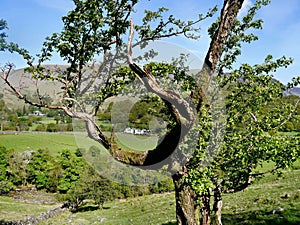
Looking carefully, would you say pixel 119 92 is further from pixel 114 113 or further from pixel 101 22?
pixel 101 22

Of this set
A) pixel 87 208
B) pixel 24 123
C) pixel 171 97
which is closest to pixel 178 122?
pixel 171 97

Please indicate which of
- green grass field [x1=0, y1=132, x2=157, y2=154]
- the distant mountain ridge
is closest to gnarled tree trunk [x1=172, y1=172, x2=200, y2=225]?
the distant mountain ridge

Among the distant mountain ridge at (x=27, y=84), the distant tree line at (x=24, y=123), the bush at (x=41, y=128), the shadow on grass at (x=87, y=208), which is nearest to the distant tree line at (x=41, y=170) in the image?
the shadow on grass at (x=87, y=208)

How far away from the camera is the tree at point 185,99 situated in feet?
Answer: 25.5

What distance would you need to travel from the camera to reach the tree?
25.5 feet

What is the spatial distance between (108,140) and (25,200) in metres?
62.3

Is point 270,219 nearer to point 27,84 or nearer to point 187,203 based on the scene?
point 187,203

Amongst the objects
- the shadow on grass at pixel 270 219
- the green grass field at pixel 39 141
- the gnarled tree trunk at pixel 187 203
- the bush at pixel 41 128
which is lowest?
the green grass field at pixel 39 141

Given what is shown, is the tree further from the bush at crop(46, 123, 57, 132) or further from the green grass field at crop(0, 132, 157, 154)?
the bush at crop(46, 123, 57, 132)

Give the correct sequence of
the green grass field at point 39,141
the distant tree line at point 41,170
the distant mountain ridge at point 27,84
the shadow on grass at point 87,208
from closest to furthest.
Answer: the distant mountain ridge at point 27,84 → the shadow on grass at point 87,208 → the distant tree line at point 41,170 → the green grass field at point 39,141

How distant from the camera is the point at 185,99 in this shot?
8.81 m

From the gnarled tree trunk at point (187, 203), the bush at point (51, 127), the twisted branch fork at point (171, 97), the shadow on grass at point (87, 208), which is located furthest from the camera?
the bush at point (51, 127)

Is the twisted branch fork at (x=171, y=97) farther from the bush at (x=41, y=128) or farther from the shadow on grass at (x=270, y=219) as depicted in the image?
the bush at (x=41, y=128)

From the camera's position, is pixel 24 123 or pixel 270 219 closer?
pixel 270 219
